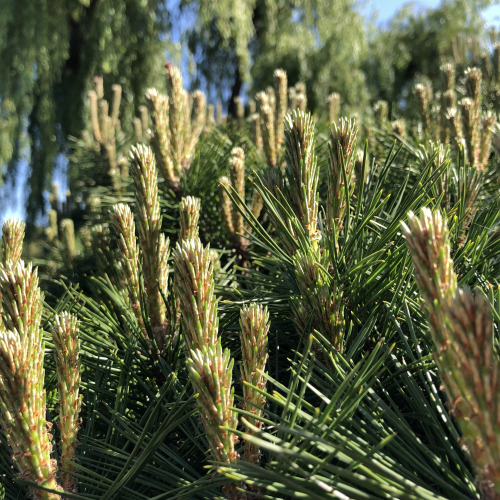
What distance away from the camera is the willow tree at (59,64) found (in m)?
2.75

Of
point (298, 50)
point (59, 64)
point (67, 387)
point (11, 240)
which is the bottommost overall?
point (67, 387)

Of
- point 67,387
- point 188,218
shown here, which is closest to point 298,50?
point 188,218

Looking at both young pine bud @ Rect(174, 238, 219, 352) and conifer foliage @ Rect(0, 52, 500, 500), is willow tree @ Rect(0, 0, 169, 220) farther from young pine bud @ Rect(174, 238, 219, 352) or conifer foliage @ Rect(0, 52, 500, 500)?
young pine bud @ Rect(174, 238, 219, 352)

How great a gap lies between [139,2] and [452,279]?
3.17 m

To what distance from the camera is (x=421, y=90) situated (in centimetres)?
102

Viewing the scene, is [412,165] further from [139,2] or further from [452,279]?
[139,2]

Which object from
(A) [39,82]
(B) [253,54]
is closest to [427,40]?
(B) [253,54]

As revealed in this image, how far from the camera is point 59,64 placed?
2.92 m

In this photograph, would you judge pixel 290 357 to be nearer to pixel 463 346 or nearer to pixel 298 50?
pixel 463 346

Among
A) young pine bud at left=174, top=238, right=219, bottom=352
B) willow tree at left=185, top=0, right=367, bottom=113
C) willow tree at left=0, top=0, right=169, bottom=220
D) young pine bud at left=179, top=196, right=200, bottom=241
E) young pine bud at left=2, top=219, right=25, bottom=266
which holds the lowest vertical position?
young pine bud at left=174, top=238, right=219, bottom=352

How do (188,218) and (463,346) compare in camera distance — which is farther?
(188,218)

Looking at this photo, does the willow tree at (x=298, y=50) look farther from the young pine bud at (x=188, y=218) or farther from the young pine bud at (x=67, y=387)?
the young pine bud at (x=67, y=387)

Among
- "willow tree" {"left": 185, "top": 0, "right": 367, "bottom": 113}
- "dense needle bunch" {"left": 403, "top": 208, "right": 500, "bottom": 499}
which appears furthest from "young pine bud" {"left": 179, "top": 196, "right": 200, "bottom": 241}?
"willow tree" {"left": 185, "top": 0, "right": 367, "bottom": 113}

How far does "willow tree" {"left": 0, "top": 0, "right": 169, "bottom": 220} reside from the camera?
2.75m
